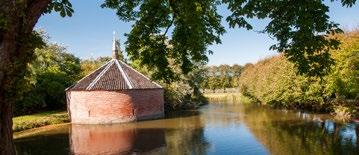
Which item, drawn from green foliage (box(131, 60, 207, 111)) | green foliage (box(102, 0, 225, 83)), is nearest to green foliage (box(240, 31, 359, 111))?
green foliage (box(131, 60, 207, 111))

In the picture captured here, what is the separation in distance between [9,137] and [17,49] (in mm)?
1304

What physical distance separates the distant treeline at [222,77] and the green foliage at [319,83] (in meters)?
71.0

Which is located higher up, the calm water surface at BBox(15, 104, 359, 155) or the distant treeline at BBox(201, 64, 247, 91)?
the distant treeline at BBox(201, 64, 247, 91)

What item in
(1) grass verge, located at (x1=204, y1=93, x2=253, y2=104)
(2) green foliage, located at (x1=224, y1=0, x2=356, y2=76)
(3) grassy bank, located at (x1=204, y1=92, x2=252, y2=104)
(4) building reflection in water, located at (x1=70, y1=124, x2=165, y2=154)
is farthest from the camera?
(3) grassy bank, located at (x1=204, y1=92, x2=252, y2=104)

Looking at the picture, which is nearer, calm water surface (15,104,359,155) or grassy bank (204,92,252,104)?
calm water surface (15,104,359,155)

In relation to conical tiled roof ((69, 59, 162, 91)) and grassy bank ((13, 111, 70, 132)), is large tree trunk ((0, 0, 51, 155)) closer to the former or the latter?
grassy bank ((13, 111, 70, 132))

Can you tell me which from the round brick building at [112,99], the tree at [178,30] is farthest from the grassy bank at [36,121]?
the tree at [178,30]

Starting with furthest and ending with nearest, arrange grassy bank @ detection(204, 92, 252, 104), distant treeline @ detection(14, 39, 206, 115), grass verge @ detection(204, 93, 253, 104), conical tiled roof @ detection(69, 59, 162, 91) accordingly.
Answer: grassy bank @ detection(204, 92, 252, 104) < grass verge @ detection(204, 93, 253, 104) < distant treeline @ detection(14, 39, 206, 115) < conical tiled roof @ detection(69, 59, 162, 91)

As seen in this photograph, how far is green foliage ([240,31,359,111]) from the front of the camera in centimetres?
2955

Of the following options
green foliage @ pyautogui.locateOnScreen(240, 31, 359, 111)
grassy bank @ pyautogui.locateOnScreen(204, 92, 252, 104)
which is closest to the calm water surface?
green foliage @ pyautogui.locateOnScreen(240, 31, 359, 111)

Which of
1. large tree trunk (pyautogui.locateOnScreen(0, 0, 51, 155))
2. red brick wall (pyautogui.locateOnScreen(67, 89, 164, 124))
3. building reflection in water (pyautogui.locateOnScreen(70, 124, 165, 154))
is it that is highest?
large tree trunk (pyautogui.locateOnScreen(0, 0, 51, 155))

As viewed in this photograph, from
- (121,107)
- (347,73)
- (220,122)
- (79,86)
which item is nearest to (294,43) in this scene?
(347,73)

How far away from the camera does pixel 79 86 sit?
125 feet

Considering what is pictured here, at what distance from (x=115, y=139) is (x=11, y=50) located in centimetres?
2146
